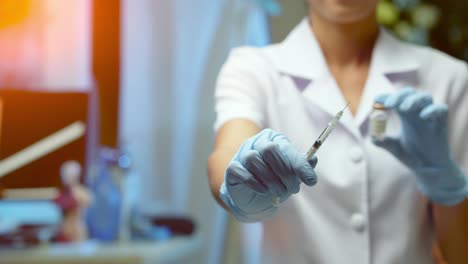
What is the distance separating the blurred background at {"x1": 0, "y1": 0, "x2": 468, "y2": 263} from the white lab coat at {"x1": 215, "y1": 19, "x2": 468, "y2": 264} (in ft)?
0.27

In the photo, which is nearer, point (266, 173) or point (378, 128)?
point (266, 173)

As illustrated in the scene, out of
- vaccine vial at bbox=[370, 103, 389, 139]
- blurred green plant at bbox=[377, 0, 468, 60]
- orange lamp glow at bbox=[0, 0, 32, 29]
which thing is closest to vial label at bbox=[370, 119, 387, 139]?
vaccine vial at bbox=[370, 103, 389, 139]

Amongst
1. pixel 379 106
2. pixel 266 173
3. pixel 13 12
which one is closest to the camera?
pixel 266 173

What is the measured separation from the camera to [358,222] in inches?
27.4

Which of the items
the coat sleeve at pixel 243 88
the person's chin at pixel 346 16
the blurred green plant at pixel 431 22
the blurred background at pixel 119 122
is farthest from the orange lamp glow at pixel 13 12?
the blurred green plant at pixel 431 22

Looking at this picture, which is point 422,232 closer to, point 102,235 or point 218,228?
point 218,228

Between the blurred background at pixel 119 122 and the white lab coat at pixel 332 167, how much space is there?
82 millimetres

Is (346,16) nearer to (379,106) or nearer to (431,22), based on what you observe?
(379,106)

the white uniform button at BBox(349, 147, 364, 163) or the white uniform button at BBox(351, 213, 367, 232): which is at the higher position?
the white uniform button at BBox(349, 147, 364, 163)

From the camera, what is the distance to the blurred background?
2.83 ft

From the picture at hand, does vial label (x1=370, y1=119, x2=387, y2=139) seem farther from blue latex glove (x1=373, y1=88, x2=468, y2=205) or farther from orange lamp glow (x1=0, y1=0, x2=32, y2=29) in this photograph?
orange lamp glow (x1=0, y1=0, x2=32, y2=29)

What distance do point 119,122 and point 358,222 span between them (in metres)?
0.46

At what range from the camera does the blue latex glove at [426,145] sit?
663 millimetres

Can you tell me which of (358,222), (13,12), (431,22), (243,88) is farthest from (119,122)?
(431,22)
